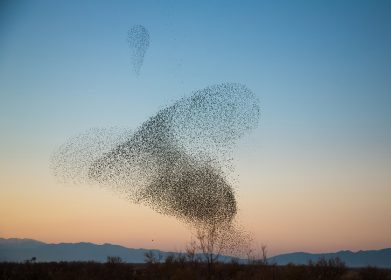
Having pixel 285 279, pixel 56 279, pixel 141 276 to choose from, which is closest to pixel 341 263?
pixel 285 279

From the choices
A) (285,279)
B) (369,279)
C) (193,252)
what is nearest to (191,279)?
(285,279)

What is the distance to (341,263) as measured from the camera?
3131cm

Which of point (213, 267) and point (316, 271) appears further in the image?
point (213, 267)

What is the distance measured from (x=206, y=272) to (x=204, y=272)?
15cm

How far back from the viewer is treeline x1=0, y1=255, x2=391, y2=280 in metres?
29.7

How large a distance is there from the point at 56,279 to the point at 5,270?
237 inches

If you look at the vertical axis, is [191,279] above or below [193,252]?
below

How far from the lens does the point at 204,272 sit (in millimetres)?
34656

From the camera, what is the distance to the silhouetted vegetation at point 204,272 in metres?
29.7

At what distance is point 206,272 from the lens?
3472 cm

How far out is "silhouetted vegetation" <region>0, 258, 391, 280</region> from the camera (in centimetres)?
2966

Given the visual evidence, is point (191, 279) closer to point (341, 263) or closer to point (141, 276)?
point (141, 276)

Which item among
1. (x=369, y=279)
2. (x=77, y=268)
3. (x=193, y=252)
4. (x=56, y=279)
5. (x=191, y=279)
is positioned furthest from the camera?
(x=77, y=268)

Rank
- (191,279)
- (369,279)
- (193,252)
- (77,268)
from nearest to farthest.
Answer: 1. (191,279)
2. (369,279)
3. (193,252)
4. (77,268)
